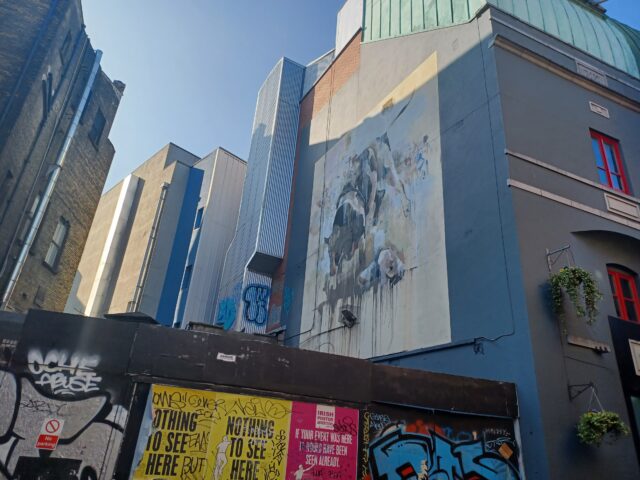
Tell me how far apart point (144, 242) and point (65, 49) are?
16.5 metres

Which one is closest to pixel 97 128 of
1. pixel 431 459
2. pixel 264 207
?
pixel 264 207

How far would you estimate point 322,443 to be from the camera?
8.05 meters

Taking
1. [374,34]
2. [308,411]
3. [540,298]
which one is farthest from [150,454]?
[374,34]

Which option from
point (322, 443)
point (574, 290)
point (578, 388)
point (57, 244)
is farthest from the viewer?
point (57, 244)

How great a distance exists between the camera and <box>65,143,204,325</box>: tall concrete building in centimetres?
2991

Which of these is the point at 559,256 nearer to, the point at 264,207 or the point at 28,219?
the point at 264,207

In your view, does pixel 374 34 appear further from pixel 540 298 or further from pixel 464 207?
pixel 540 298

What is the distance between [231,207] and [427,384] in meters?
22.8

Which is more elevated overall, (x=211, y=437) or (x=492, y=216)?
(x=492, y=216)

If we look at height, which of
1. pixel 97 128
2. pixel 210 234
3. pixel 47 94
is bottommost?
pixel 47 94

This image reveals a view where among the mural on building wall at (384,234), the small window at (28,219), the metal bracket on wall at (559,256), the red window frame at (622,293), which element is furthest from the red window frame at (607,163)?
the small window at (28,219)

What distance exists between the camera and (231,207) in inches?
1184

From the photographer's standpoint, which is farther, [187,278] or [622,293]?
[187,278]

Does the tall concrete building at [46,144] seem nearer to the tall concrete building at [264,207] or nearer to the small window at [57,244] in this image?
the small window at [57,244]
